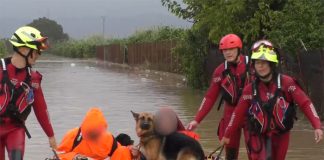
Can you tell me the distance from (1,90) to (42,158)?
13.4 ft

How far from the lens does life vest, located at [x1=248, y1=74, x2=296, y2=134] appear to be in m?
6.91

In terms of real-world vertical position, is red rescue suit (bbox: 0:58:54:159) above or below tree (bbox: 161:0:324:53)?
below

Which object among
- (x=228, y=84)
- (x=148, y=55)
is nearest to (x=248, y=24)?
(x=228, y=84)

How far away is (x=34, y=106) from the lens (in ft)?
24.5

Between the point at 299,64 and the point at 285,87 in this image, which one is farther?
the point at 299,64

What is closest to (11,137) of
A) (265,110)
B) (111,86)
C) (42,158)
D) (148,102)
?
(265,110)

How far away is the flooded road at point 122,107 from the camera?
12016mm

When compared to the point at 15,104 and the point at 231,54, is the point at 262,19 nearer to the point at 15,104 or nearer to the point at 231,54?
the point at 231,54

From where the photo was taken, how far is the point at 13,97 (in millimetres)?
7117

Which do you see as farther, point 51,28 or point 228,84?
point 51,28

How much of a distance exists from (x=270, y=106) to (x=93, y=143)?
1.80 m

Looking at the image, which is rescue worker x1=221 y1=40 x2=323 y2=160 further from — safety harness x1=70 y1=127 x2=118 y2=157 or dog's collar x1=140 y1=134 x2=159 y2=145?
safety harness x1=70 y1=127 x2=118 y2=157

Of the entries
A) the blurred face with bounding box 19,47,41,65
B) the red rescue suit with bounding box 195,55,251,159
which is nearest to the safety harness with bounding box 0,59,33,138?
the blurred face with bounding box 19,47,41,65

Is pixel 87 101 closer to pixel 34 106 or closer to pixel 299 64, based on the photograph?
pixel 299 64
